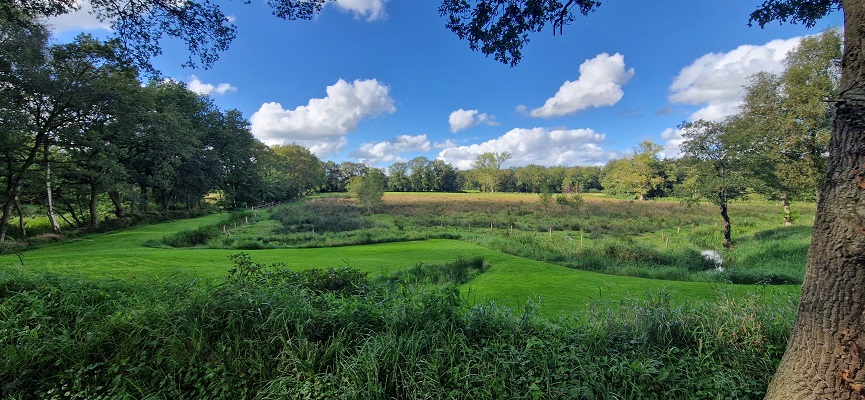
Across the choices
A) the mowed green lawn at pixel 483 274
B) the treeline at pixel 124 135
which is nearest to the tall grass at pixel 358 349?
the mowed green lawn at pixel 483 274

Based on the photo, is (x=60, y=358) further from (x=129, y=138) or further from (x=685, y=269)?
(x=129, y=138)

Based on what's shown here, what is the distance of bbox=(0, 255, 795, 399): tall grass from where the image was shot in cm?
304

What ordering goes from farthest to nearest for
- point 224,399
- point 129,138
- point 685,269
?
point 129,138
point 685,269
point 224,399

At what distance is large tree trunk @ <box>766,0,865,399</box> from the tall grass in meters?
0.73

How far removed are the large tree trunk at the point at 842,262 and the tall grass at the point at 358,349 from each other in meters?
0.73

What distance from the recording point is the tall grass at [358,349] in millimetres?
3043

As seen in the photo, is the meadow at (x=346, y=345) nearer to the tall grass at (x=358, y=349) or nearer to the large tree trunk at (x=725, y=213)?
the tall grass at (x=358, y=349)

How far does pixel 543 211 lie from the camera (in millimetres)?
40781

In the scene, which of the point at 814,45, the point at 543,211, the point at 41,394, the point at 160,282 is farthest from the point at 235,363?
the point at 543,211

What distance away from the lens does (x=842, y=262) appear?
2352mm

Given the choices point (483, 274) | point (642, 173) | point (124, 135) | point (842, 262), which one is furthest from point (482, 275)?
point (642, 173)

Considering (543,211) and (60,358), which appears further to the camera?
(543,211)

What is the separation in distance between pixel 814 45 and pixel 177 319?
31237 mm

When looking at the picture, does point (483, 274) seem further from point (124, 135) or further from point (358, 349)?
point (124, 135)
